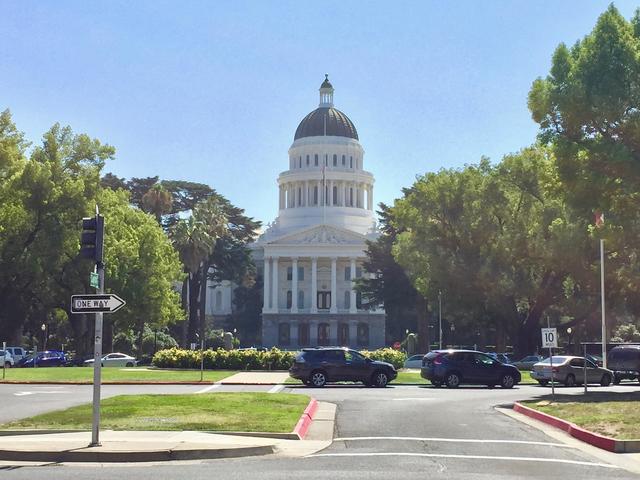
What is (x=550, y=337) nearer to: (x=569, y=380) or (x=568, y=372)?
(x=568, y=372)

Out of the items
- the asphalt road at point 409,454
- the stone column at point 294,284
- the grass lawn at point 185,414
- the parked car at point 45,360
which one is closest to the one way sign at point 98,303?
the asphalt road at point 409,454

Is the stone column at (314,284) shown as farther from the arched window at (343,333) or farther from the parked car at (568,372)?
the parked car at (568,372)

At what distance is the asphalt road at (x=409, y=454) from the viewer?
42.8 feet

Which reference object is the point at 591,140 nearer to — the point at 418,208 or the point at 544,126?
the point at 544,126

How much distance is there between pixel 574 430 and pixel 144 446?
876 centimetres

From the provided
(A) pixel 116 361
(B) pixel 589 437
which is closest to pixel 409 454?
(B) pixel 589 437

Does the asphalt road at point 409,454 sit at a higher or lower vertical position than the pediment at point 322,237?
lower

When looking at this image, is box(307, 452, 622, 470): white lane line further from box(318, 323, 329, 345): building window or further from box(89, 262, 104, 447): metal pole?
box(318, 323, 329, 345): building window

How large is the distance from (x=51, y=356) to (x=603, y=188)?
39.2 m

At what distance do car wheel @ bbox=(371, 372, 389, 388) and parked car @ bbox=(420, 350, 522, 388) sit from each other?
6.48ft

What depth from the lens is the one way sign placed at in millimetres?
15570

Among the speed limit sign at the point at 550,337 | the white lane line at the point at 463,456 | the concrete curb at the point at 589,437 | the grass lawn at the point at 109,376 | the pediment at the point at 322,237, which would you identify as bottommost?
the white lane line at the point at 463,456

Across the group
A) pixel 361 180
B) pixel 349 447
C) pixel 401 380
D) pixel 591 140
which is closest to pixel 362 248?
pixel 361 180

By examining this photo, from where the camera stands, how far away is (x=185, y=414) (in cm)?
2031
